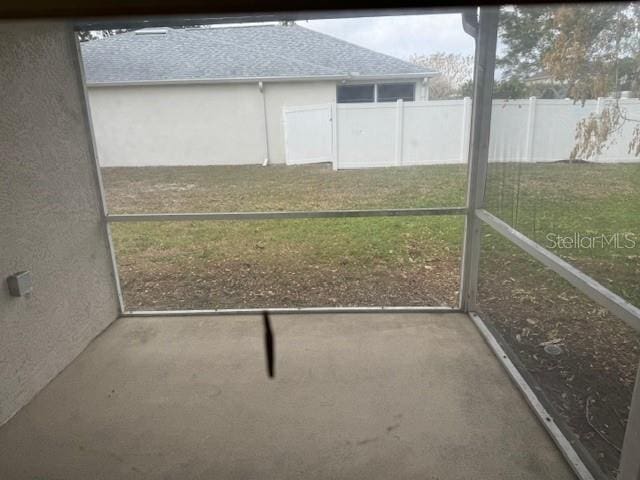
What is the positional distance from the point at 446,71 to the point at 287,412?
3562 millimetres

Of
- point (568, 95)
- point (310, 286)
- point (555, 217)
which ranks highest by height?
point (568, 95)

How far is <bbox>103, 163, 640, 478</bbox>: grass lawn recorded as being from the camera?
5.31 feet

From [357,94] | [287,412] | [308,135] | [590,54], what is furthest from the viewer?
[308,135]

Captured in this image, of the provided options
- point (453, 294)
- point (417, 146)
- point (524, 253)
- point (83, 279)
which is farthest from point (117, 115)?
point (524, 253)

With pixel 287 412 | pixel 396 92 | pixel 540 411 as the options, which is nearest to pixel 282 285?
pixel 287 412

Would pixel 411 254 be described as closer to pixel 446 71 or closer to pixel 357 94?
pixel 446 71

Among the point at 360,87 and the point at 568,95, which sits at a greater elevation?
the point at 360,87

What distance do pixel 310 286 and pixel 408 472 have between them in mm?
2505

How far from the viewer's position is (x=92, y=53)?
14.9 feet

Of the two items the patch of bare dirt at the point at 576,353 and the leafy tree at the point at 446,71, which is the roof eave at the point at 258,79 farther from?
the patch of bare dirt at the point at 576,353

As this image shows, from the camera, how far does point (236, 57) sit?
5660 millimetres

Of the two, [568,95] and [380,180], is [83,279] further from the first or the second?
[380,180]

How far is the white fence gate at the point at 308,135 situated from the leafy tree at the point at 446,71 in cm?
140

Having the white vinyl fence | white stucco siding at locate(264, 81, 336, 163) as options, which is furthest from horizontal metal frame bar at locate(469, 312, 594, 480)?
white stucco siding at locate(264, 81, 336, 163)
